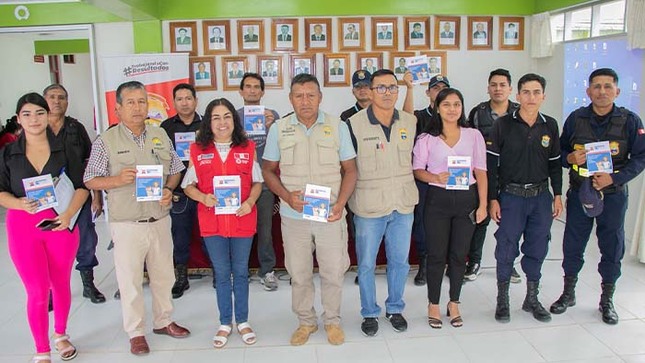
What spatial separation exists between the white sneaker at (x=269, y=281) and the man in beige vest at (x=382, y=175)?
1061 mm

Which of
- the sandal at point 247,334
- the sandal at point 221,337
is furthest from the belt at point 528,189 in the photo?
the sandal at point 221,337

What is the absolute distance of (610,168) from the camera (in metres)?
3.12

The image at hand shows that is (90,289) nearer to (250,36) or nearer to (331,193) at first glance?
(331,193)

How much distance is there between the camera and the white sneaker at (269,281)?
4.02m

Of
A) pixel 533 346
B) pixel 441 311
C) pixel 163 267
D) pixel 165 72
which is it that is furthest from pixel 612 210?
pixel 165 72

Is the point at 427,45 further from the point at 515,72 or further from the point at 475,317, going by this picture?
the point at 475,317

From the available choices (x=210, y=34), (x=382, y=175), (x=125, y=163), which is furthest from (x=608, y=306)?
(x=210, y=34)

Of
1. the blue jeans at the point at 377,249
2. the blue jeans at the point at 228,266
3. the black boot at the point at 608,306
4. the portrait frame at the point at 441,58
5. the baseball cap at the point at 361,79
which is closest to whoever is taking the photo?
the blue jeans at the point at 228,266

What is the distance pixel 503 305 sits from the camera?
11.2 ft

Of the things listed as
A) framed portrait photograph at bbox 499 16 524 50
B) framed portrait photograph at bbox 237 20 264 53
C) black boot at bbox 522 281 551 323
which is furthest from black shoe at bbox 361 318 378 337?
framed portrait photograph at bbox 499 16 524 50

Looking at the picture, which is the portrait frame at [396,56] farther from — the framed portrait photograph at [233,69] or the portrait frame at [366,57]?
the framed portrait photograph at [233,69]

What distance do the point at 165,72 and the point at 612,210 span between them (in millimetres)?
4831

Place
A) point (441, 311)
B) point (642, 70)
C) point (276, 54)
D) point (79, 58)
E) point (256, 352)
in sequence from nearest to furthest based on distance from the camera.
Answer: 1. point (256, 352)
2. point (441, 311)
3. point (642, 70)
4. point (276, 54)
5. point (79, 58)

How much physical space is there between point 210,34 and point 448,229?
440 centimetres
